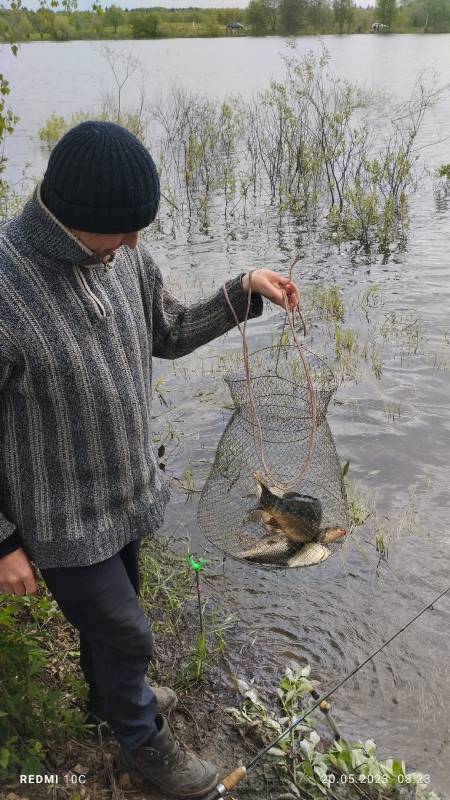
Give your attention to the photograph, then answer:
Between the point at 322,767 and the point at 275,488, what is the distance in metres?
1.51

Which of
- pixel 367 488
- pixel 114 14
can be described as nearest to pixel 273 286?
pixel 367 488

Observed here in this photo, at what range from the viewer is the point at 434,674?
3.18m

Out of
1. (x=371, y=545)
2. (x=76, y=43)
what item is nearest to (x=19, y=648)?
(x=371, y=545)

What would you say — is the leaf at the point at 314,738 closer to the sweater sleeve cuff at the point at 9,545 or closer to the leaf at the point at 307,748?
the leaf at the point at 307,748

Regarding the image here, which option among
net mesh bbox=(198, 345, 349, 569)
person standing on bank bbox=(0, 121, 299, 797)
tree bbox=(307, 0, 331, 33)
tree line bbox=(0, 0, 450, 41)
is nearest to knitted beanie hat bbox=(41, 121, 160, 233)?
person standing on bank bbox=(0, 121, 299, 797)

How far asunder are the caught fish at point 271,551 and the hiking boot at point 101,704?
0.93m

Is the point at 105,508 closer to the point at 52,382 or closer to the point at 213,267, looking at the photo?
the point at 52,382

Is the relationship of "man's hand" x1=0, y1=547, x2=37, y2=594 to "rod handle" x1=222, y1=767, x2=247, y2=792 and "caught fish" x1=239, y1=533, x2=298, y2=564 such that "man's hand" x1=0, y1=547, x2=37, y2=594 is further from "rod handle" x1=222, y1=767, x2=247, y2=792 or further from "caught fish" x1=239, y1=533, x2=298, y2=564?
"caught fish" x1=239, y1=533, x2=298, y2=564

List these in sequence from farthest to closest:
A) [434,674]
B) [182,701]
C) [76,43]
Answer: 1. [76,43]
2. [434,674]
3. [182,701]

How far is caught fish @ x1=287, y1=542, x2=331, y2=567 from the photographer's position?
3326 millimetres

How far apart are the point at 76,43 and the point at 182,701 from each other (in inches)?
2787

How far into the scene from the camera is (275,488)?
372 centimetres

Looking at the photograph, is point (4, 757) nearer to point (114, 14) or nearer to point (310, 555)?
point (310, 555)

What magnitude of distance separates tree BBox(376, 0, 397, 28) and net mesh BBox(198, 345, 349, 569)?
5396 centimetres
